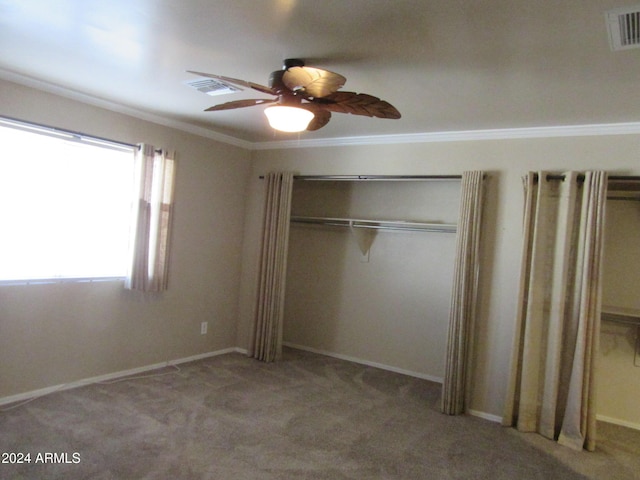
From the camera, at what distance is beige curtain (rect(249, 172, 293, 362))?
4.59m

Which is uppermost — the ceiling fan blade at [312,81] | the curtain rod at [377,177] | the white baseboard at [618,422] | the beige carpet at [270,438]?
the ceiling fan blade at [312,81]

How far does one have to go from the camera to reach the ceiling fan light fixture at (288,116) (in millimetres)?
2318

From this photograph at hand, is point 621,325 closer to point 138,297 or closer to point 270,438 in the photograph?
point 270,438

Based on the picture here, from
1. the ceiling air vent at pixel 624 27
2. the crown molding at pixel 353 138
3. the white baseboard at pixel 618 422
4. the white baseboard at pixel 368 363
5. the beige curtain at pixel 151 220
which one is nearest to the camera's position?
the ceiling air vent at pixel 624 27

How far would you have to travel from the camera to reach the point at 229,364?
4.46m

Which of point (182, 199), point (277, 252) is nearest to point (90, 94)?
point (182, 199)

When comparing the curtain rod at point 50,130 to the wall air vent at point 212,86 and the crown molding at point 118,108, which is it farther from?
the wall air vent at point 212,86

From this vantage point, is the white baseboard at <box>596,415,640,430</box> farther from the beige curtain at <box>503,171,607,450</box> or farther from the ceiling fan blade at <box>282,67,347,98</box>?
the ceiling fan blade at <box>282,67,347,98</box>

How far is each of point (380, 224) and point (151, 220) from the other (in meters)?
2.20

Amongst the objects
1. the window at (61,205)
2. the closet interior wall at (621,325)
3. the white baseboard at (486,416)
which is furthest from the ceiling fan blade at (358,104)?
the white baseboard at (486,416)

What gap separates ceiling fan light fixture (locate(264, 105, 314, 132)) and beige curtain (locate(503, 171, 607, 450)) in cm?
195

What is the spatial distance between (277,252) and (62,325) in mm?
1990

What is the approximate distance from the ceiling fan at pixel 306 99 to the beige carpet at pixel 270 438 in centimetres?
196

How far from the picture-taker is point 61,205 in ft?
11.4
